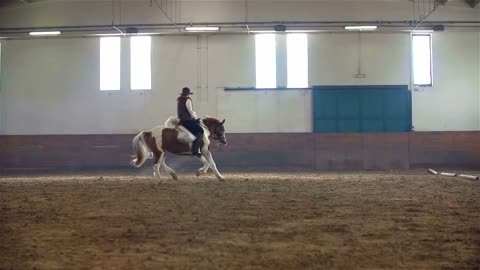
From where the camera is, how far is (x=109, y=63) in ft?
68.8

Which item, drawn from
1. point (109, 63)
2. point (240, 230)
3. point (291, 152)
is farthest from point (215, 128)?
point (109, 63)

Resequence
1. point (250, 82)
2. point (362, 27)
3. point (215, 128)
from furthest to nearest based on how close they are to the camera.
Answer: point (250, 82), point (362, 27), point (215, 128)

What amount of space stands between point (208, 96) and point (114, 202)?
12.8 metres

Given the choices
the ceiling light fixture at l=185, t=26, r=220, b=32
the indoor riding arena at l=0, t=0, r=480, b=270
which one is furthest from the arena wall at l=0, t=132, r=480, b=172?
the ceiling light fixture at l=185, t=26, r=220, b=32

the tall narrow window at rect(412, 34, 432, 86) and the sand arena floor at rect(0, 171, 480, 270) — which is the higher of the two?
the tall narrow window at rect(412, 34, 432, 86)

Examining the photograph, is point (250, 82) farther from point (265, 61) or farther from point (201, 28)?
point (201, 28)

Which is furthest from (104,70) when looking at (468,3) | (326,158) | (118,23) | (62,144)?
(468,3)

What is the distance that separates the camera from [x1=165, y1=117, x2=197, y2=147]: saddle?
12055 mm

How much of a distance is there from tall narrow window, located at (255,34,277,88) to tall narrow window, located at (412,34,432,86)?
602 centimetres

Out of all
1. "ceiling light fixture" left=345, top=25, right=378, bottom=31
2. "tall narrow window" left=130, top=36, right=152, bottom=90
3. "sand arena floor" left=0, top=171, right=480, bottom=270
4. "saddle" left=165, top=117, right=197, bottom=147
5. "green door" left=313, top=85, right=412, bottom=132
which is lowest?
"sand arena floor" left=0, top=171, right=480, bottom=270

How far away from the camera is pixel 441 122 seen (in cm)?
2042

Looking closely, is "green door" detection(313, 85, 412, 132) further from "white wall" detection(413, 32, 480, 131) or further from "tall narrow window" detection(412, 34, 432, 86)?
"tall narrow window" detection(412, 34, 432, 86)

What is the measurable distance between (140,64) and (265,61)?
533 centimetres

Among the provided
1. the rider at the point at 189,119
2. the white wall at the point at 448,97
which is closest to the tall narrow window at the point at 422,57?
the white wall at the point at 448,97
